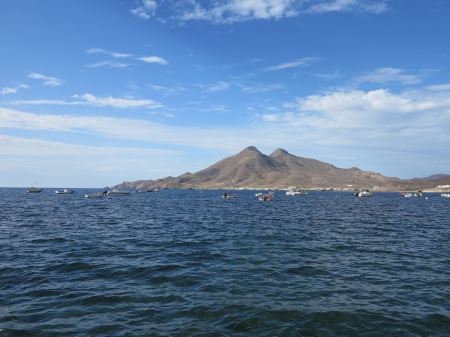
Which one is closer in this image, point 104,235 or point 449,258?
point 449,258

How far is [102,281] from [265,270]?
34.3ft

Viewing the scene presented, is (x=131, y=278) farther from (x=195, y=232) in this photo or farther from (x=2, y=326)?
(x=195, y=232)

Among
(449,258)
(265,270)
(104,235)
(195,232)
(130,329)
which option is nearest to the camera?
(130,329)

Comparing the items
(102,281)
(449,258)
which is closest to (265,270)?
(102,281)

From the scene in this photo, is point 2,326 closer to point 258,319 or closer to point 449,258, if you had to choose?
point 258,319

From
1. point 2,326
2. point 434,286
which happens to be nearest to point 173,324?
point 2,326

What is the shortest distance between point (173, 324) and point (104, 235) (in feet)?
81.4

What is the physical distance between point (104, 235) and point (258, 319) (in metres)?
26.3

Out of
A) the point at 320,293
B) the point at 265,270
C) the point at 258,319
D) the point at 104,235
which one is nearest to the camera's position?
the point at 258,319

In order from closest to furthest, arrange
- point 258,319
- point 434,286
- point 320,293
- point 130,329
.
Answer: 1. point 130,329
2. point 258,319
3. point 320,293
4. point 434,286

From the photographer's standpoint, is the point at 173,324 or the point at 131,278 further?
the point at 131,278

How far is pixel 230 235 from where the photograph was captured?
35.0m

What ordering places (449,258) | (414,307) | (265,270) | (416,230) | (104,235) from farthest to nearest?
(416,230) < (104,235) < (449,258) < (265,270) < (414,307)

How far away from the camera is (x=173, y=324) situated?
41.2 feet
